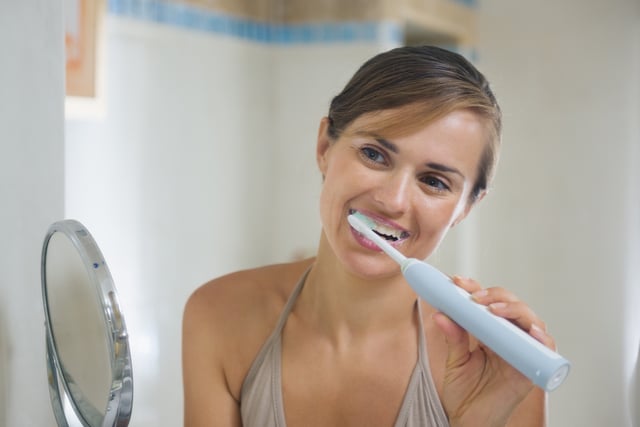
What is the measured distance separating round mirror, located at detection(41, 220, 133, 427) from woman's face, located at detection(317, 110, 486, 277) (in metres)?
0.21

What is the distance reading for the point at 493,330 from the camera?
396mm

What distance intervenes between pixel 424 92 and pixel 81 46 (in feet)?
2.18

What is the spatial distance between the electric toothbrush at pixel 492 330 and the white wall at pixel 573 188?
443 mm

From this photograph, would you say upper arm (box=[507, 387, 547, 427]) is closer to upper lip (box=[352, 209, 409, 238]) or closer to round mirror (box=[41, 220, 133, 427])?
upper lip (box=[352, 209, 409, 238])

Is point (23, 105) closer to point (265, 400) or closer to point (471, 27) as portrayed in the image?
point (265, 400)

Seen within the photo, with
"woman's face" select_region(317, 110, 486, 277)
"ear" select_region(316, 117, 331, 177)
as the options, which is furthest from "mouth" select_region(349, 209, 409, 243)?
"ear" select_region(316, 117, 331, 177)

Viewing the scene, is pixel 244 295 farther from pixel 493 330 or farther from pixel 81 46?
pixel 81 46

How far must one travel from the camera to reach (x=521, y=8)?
99 centimetres

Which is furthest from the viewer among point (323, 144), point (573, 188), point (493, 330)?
point (573, 188)

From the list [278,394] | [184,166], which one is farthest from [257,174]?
[278,394]

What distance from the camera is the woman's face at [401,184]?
56 centimetres

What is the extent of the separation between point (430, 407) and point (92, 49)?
0.74 m

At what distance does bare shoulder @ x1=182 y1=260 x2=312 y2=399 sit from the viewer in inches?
27.5

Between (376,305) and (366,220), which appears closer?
(366,220)
